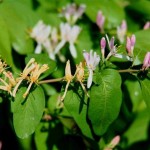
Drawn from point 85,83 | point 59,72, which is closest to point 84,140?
point 59,72

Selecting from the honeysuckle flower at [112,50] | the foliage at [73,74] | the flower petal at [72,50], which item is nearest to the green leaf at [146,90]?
the foliage at [73,74]

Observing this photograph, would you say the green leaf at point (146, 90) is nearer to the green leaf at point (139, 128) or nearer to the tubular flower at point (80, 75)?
the tubular flower at point (80, 75)

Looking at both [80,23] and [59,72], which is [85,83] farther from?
[80,23]

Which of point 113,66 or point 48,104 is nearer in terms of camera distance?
point 113,66

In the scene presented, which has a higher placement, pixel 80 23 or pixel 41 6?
pixel 41 6

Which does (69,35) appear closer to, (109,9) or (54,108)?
(109,9)

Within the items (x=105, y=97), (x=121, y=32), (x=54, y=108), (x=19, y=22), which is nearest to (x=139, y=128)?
(x=121, y=32)
